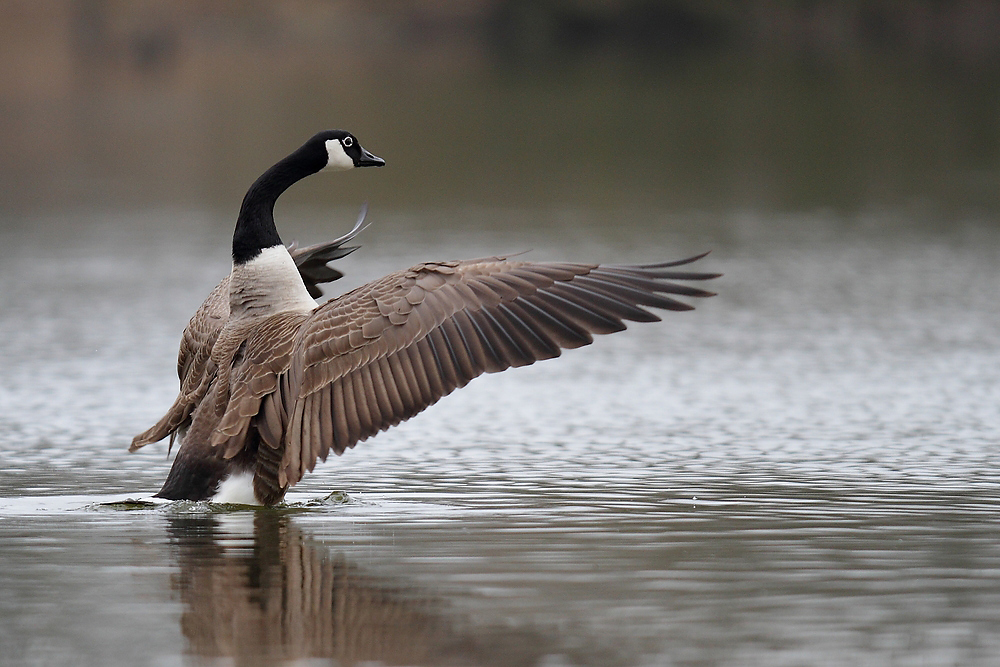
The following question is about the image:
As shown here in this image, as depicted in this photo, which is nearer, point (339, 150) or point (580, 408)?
point (339, 150)

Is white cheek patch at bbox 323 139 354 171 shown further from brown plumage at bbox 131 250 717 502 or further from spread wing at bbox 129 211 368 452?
brown plumage at bbox 131 250 717 502

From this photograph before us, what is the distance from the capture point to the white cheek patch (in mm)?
9417

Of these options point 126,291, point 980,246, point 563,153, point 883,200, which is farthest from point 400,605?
point 563,153

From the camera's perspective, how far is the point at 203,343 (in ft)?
31.3

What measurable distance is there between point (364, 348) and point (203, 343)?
1.79 metres

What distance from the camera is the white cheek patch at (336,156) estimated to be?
30.9 feet

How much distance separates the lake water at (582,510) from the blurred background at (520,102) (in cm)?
1038

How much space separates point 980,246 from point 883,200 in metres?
5.90

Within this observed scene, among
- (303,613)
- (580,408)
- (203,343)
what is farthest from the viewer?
(580,408)

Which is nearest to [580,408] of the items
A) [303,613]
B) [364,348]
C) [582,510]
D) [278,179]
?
[278,179]

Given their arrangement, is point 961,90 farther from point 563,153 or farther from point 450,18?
point 450,18

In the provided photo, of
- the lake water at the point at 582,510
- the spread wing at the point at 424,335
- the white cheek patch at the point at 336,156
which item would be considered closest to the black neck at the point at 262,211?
the white cheek patch at the point at 336,156

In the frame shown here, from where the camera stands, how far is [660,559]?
715 centimetres

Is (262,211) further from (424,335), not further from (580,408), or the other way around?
(580,408)
